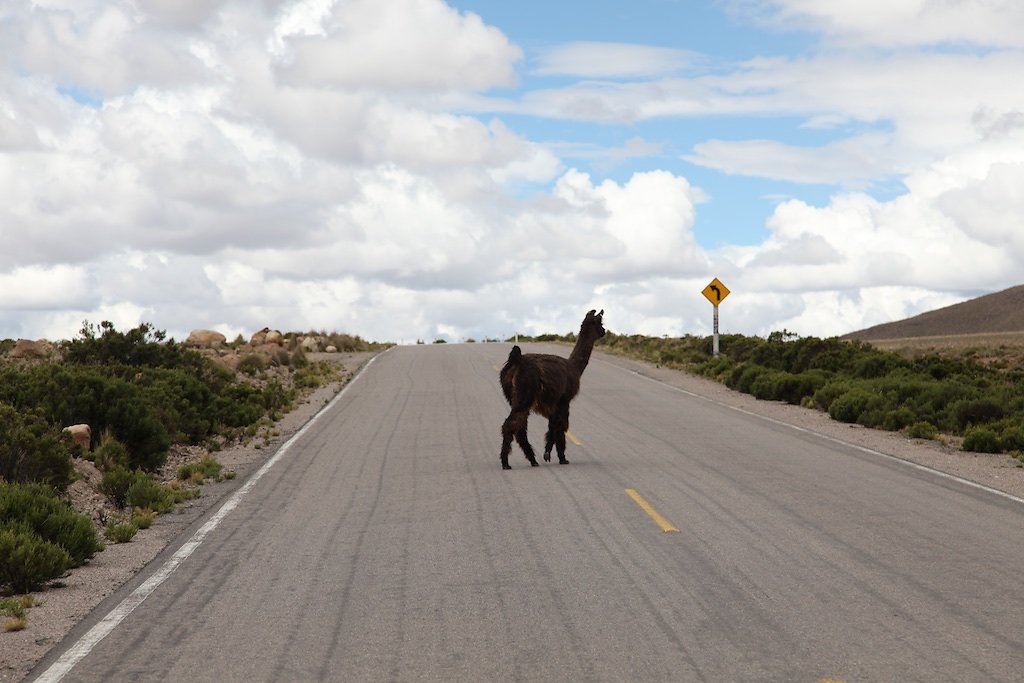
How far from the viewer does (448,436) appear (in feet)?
63.3

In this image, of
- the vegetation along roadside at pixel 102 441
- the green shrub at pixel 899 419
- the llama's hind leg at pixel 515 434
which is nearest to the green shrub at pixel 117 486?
the vegetation along roadside at pixel 102 441

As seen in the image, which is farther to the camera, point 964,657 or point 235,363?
point 235,363

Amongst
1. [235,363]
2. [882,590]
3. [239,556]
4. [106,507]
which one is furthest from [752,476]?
[235,363]

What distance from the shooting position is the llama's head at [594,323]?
1683 centimetres

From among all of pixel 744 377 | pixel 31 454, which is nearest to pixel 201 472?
pixel 31 454

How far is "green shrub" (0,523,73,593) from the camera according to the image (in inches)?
347

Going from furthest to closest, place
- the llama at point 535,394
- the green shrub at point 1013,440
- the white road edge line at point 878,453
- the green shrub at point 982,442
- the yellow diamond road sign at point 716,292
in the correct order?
the yellow diamond road sign at point 716,292
the green shrub at point 982,442
the green shrub at point 1013,440
the llama at point 535,394
the white road edge line at point 878,453

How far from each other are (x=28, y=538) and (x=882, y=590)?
691 centimetres

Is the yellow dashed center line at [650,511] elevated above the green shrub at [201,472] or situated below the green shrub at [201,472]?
above

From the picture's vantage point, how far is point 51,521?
1011 cm

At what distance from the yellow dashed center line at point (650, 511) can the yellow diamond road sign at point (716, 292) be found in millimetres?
30122

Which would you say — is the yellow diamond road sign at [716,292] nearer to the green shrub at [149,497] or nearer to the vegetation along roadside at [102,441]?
the vegetation along roadside at [102,441]

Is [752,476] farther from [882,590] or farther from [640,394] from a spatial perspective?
[640,394]

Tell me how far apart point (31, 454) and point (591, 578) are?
316 inches
